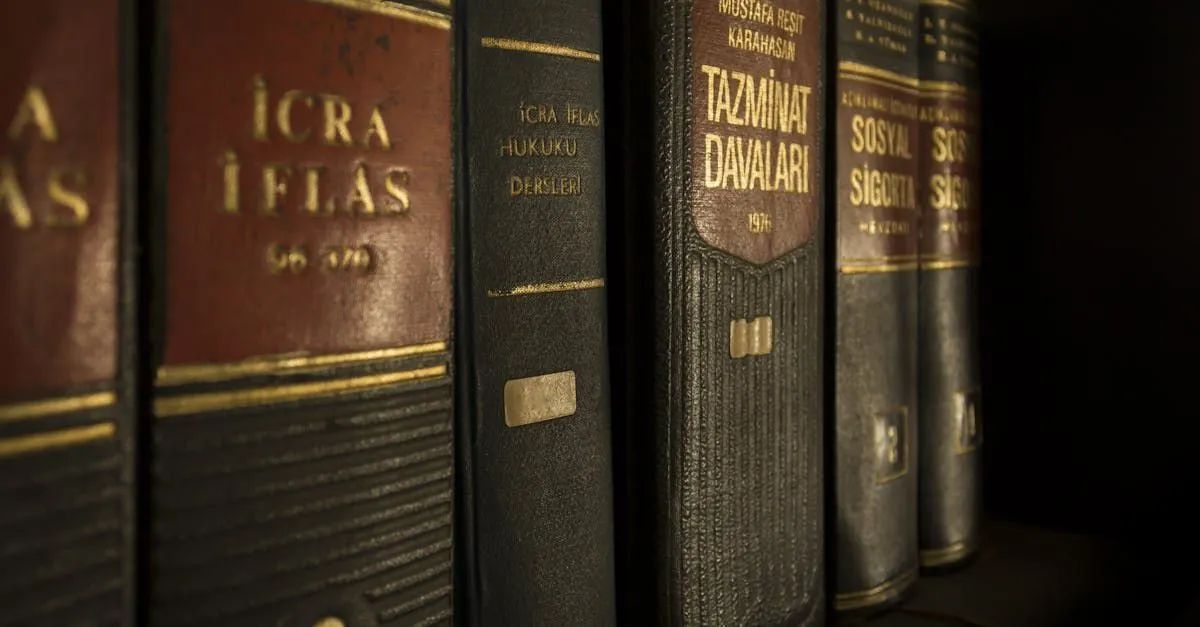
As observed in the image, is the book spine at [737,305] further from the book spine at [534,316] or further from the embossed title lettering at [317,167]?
the embossed title lettering at [317,167]

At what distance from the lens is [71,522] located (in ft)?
0.93

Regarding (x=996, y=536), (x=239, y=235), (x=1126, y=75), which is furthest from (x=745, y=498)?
(x=1126, y=75)

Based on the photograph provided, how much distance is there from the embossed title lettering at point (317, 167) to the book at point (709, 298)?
0.17 m

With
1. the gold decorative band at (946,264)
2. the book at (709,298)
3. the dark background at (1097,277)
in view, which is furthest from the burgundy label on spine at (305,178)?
the dark background at (1097,277)

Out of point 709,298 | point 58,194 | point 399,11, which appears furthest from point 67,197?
point 709,298

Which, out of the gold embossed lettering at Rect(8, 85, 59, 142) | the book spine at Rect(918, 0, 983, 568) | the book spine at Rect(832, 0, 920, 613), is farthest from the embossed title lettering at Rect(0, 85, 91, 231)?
the book spine at Rect(918, 0, 983, 568)

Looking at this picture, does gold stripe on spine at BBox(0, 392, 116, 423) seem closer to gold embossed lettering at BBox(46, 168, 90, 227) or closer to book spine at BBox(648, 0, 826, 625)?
gold embossed lettering at BBox(46, 168, 90, 227)

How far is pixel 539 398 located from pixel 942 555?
0.46 metres

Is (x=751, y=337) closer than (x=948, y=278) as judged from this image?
Yes

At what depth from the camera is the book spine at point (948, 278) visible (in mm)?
708

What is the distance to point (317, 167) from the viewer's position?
1.12 feet

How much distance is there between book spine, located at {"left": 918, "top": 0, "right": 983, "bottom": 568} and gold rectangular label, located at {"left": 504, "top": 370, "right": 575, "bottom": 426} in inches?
14.8

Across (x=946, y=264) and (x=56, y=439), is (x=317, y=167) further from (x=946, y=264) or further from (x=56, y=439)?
(x=946, y=264)

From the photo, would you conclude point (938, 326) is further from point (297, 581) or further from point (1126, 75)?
point (297, 581)
